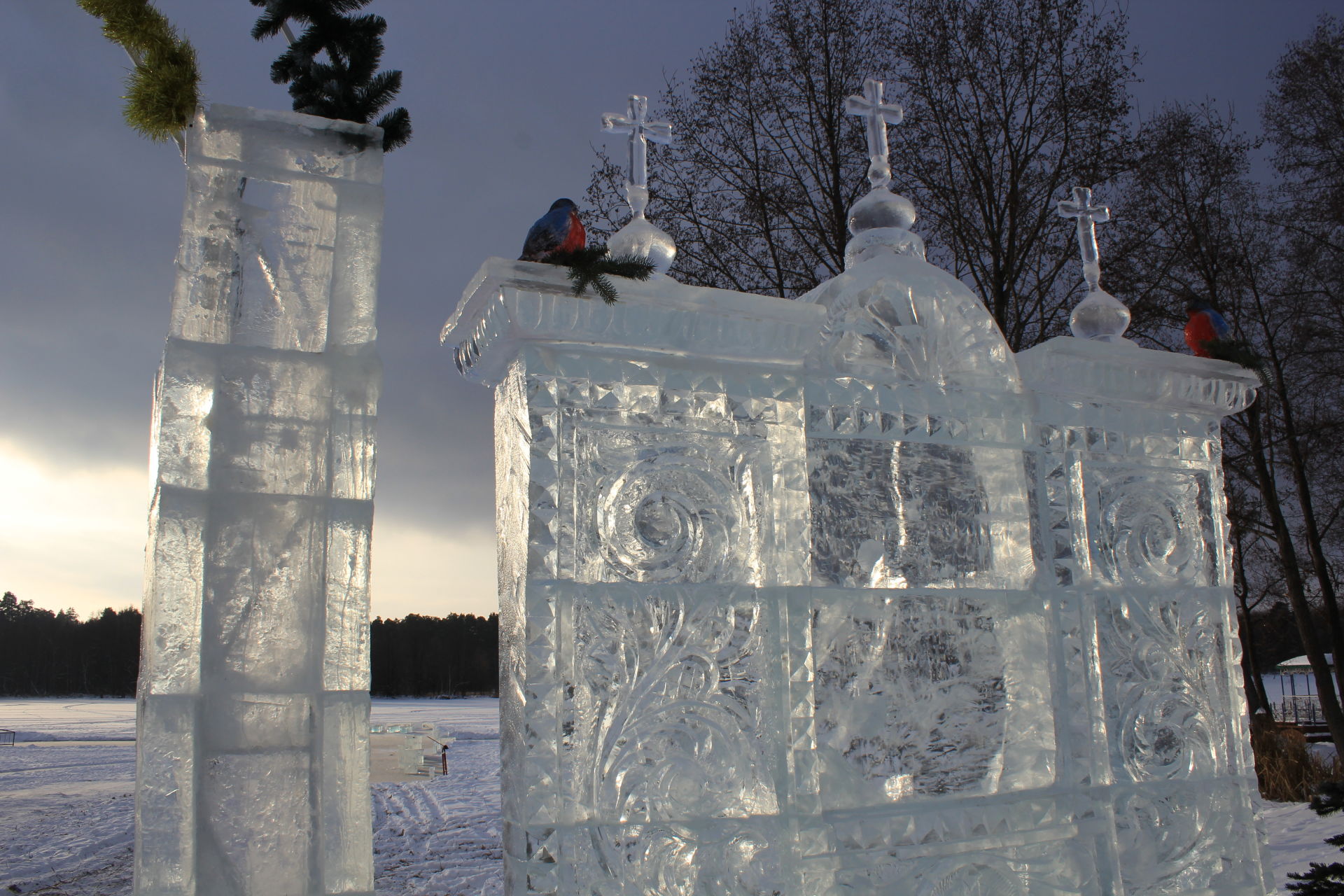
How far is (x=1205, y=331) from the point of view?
392 cm

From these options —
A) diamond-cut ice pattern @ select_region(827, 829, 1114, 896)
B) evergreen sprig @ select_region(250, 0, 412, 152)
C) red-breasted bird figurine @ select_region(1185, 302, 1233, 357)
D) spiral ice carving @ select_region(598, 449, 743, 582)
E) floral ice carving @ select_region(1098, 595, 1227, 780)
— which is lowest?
diamond-cut ice pattern @ select_region(827, 829, 1114, 896)

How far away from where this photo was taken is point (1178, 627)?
3.58 metres

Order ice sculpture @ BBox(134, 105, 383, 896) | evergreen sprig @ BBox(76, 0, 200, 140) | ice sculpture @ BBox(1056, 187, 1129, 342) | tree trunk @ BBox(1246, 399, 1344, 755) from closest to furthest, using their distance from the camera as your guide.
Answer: ice sculpture @ BBox(134, 105, 383, 896) < evergreen sprig @ BBox(76, 0, 200, 140) < ice sculpture @ BBox(1056, 187, 1129, 342) < tree trunk @ BBox(1246, 399, 1344, 755)

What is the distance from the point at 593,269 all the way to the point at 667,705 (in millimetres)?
1251

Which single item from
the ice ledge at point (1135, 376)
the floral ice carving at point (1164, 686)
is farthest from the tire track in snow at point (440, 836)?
the ice ledge at point (1135, 376)

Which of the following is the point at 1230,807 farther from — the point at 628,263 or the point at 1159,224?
the point at 1159,224

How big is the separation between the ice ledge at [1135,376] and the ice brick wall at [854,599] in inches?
0.5

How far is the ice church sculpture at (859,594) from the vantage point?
252cm

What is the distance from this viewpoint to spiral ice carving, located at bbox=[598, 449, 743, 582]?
2.62m

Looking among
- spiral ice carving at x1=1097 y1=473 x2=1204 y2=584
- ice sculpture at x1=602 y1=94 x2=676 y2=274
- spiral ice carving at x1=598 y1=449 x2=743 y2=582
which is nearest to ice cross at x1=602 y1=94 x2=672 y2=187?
ice sculpture at x1=602 y1=94 x2=676 y2=274

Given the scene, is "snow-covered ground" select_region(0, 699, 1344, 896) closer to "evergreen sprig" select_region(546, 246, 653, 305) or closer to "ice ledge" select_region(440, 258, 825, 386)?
"ice ledge" select_region(440, 258, 825, 386)

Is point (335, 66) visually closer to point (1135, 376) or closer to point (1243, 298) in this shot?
point (1135, 376)

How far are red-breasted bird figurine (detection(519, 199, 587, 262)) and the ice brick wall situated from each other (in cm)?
12

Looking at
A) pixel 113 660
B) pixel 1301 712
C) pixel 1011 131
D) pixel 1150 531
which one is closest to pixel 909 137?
pixel 1011 131
